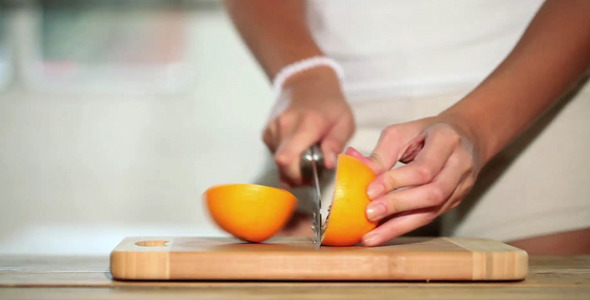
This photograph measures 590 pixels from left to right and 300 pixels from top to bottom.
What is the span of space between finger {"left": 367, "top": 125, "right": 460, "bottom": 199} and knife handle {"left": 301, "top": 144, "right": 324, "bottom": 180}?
13 centimetres

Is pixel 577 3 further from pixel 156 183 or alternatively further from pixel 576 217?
pixel 156 183

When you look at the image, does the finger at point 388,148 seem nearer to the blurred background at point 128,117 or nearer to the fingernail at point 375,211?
the fingernail at point 375,211

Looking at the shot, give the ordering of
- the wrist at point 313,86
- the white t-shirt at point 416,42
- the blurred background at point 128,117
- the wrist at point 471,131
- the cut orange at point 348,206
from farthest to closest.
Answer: the blurred background at point 128,117 → the white t-shirt at point 416,42 → the wrist at point 313,86 → the wrist at point 471,131 → the cut orange at point 348,206

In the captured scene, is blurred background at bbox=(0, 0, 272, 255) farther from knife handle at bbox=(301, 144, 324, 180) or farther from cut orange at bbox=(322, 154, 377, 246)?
cut orange at bbox=(322, 154, 377, 246)

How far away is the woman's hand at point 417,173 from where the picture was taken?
0.83 meters

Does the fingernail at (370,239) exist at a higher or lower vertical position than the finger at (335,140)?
lower

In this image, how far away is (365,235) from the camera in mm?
828

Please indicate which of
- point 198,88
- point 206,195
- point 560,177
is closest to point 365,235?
point 206,195


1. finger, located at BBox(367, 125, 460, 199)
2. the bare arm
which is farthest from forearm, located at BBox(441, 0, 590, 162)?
finger, located at BBox(367, 125, 460, 199)

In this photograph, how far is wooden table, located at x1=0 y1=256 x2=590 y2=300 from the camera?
0.68 metres


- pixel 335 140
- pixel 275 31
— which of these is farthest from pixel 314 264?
pixel 275 31

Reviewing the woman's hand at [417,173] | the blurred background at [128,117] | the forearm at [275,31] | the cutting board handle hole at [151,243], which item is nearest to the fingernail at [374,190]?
the woman's hand at [417,173]

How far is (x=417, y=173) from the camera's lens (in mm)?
838

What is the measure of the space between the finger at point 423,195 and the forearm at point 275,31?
1.08 ft
